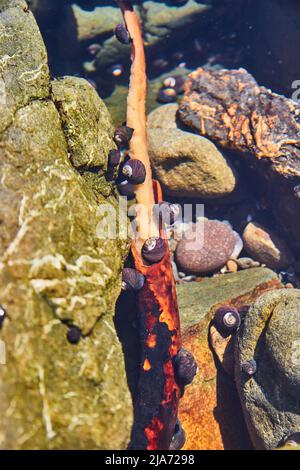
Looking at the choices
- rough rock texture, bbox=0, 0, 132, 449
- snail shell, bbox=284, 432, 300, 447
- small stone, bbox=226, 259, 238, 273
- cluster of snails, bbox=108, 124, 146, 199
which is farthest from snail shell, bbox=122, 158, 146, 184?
snail shell, bbox=284, 432, 300, 447

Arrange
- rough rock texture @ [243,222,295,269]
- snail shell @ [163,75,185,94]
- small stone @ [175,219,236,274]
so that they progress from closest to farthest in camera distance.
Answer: small stone @ [175,219,236,274]
rough rock texture @ [243,222,295,269]
snail shell @ [163,75,185,94]

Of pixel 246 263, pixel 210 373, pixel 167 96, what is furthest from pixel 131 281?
pixel 167 96

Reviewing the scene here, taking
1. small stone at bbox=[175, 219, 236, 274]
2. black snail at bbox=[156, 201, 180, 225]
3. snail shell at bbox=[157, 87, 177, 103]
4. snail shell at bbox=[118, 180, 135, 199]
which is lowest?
small stone at bbox=[175, 219, 236, 274]

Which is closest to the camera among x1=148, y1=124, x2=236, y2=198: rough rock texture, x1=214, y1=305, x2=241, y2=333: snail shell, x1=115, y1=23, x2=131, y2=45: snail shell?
x1=214, y1=305, x2=241, y2=333: snail shell

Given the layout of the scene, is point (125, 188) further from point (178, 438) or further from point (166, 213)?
point (178, 438)

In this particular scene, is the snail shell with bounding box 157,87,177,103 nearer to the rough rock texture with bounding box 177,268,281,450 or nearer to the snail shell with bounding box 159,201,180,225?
the snail shell with bounding box 159,201,180,225

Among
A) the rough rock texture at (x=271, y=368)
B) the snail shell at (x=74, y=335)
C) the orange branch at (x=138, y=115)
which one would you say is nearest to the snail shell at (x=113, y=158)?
the orange branch at (x=138, y=115)
